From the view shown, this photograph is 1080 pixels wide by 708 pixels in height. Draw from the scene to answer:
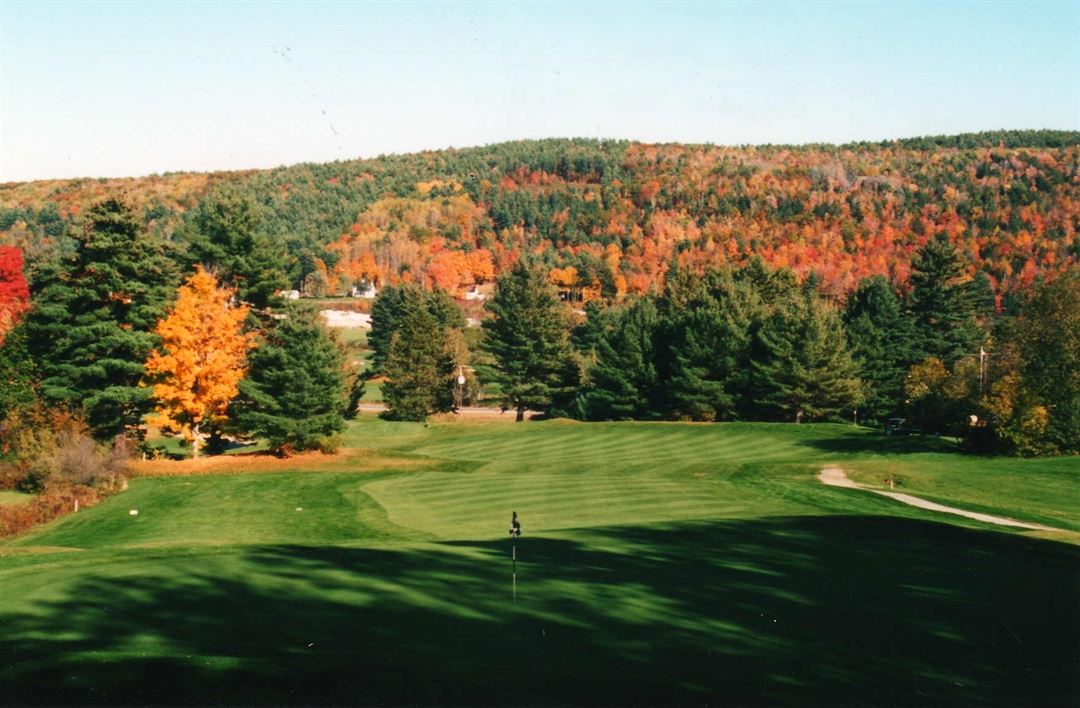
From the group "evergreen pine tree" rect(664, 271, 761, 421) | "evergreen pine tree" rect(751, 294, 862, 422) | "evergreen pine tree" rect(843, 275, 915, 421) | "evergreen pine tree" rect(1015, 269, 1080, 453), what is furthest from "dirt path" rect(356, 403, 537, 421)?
"evergreen pine tree" rect(1015, 269, 1080, 453)

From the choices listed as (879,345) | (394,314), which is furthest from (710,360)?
(394,314)

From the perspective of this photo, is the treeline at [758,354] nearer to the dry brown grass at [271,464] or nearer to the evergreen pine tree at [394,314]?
the evergreen pine tree at [394,314]

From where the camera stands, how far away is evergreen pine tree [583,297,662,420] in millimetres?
66250

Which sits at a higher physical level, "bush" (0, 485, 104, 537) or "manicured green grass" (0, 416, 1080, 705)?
"manicured green grass" (0, 416, 1080, 705)

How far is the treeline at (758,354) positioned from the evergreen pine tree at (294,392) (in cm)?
2395

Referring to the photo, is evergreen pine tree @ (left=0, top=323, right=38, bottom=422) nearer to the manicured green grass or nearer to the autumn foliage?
the manicured green grass

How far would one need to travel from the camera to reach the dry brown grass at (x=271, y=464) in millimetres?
39500

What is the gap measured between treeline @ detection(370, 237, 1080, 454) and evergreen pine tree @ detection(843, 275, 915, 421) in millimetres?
120

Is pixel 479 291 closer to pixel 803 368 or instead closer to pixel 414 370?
pixel 414 370

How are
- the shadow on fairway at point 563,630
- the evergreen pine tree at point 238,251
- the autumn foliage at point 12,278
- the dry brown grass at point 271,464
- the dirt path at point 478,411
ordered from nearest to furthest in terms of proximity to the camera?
the shadow on fairway at point 563,630
the dry brown grass at point 271,464
the evergreen pine tree at point 238,251
the autumn foliage at point 12,278
the dirt path at point 478,411

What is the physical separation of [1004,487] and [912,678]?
28494 millimetres

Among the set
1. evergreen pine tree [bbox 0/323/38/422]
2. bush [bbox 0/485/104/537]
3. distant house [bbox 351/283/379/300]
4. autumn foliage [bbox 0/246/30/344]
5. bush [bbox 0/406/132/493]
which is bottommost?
bush [bbox 0/485/104/537]

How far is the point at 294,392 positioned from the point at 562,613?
113 ft

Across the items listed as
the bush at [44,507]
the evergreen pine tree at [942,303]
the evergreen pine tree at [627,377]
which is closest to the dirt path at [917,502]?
the evergreen pine tree at [627,377]
